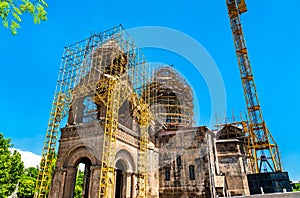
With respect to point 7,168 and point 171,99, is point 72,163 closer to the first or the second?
point 7,168

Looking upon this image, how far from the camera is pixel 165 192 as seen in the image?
21.5 meters

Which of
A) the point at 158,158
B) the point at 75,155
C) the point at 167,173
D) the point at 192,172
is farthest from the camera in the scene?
the point at 158,158

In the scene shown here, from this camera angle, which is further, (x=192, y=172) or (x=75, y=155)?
(x=192, y=172)

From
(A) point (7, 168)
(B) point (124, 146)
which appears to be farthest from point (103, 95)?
(A) point (7, 168)

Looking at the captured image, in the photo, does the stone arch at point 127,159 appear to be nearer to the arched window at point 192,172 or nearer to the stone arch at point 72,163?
the stone arch at point 72,163

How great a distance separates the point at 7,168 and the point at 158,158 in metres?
16.0

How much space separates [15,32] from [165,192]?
20393 millimetres

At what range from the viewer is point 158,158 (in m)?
23.0

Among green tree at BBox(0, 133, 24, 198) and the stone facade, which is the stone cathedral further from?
green tree at BBox(0, 133, 24, 198)

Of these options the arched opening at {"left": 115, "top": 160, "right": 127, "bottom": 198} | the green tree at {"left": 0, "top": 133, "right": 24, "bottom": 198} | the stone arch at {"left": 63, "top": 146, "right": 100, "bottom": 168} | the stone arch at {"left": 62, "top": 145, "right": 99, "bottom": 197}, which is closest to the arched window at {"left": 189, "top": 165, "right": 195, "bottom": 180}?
the arched opening at {"left": 115, "top": 160, "right": 127, "bottom": 198}

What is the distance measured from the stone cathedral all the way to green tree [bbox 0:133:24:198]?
9.42 m

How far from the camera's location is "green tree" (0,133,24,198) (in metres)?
21.8

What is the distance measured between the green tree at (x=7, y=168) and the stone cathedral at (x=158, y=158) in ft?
30.9

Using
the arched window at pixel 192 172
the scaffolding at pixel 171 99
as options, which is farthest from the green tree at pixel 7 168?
the arched window at pixel 192 172
